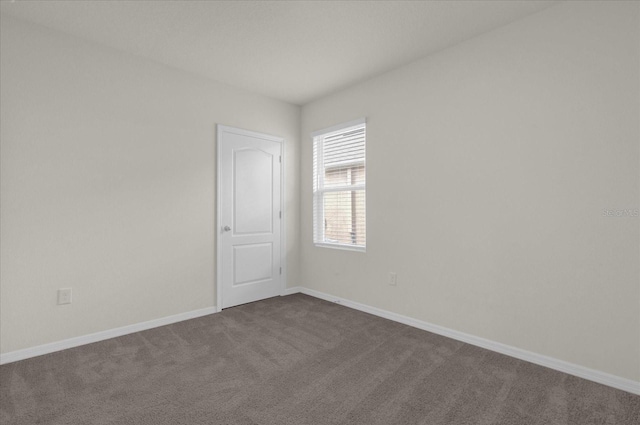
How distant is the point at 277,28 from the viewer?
2.62m

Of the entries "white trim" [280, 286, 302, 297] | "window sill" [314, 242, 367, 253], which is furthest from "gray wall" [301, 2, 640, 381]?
"white trim" [280, 286, 302, 297]

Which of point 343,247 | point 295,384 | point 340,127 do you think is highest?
point 340,127

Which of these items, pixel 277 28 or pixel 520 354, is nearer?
pixel 520 354

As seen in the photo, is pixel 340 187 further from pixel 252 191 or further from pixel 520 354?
pixel 520 354

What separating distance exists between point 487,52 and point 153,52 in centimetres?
296

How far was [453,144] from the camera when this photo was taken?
9.46 ft

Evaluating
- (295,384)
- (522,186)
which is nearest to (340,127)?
(522,186)

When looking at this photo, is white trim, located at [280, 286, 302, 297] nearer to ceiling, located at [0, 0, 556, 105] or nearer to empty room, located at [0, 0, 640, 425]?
empty room, located at [0, 0, 640, 425]

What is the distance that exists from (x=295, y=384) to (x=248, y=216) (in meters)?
2.22

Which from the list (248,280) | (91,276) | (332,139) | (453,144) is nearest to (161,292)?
(91,276)

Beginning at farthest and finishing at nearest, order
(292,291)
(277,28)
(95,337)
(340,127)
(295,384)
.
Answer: (292,291), (340,127), (95,337), (277,28), (295,384)

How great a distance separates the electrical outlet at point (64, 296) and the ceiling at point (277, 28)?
214 cm

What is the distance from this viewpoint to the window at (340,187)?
12.3 feet

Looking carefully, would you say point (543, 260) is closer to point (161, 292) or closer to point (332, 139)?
point (332, 139)
